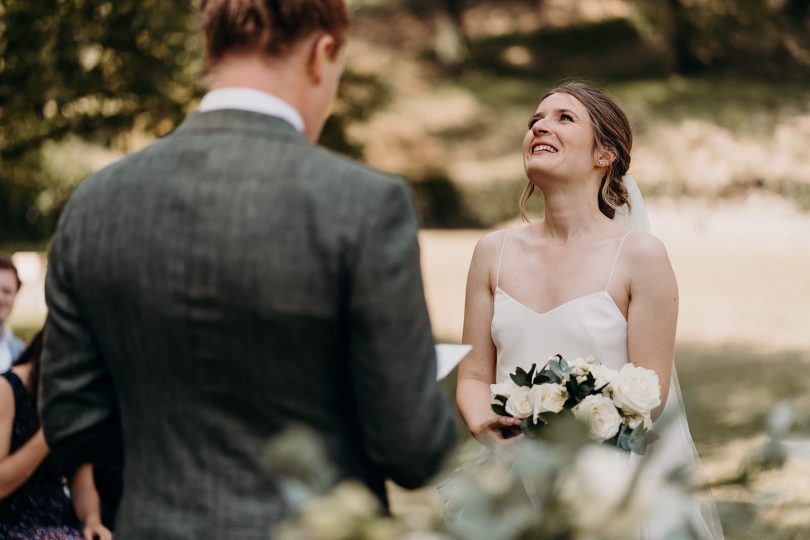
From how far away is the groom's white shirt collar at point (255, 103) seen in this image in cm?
180

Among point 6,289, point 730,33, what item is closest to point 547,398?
point 6,289

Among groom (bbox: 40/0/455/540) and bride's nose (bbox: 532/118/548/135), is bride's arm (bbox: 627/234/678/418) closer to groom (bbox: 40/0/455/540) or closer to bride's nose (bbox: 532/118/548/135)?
bride's nose (bbox: 532/118/548/135)

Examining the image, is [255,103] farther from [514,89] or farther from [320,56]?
[514,89]

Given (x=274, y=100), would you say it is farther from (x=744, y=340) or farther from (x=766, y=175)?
(x=766, y=175)

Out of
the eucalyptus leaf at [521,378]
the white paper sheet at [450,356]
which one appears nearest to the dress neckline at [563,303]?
the eucalyptus leaf at [521,378]

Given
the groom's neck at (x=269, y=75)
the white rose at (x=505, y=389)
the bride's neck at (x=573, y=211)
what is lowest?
the white rose at (x=505, y=389)

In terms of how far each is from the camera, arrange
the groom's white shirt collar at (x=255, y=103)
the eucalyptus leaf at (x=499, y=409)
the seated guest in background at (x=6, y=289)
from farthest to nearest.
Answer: the seated guest in background at (x=6, y=289)
the eucalyptus leaf at (x=499, y=409)
the groom's white shirt collar at (x=255, y=103)

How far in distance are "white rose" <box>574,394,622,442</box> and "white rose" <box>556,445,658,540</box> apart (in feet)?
5.11

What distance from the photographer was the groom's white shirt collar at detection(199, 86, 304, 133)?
180 centimetres

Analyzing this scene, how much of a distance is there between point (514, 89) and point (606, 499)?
29201 millimetres

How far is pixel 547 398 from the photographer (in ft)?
9.45

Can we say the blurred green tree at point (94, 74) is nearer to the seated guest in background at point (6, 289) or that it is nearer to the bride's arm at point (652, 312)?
the seated guest in background at point (6, 289)

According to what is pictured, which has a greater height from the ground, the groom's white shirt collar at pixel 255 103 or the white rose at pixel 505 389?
the groom's white shirt collar at pixel 255 103

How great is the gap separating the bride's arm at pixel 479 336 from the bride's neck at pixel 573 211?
231mm
